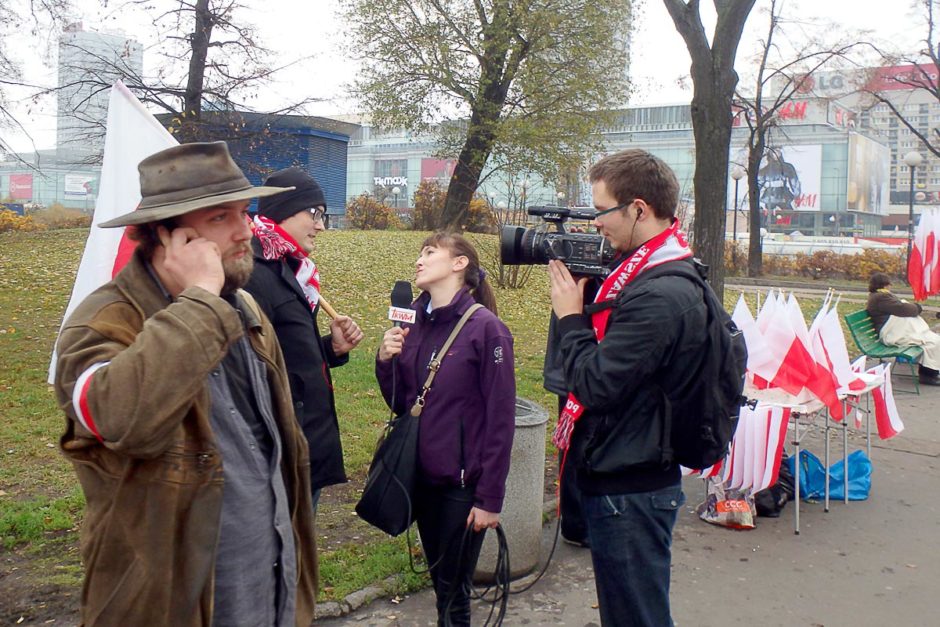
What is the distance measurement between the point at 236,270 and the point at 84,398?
49 cm

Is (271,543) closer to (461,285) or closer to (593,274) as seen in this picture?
(593,274)

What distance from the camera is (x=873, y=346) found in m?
10.8

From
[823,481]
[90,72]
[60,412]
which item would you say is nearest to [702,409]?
[823,481]

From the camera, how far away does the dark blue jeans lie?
2.55m

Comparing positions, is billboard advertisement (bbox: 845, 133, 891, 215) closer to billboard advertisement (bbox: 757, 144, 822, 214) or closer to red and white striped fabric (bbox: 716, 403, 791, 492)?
billboard advertisement (bbox: 757, 144, 822, 214)

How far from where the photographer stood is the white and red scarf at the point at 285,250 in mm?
3207

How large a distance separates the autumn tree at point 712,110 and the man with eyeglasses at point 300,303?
6709mm

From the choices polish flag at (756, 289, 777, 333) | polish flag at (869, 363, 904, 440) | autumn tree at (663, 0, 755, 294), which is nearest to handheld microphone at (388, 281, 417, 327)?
polish flag at (756, 289, 777, 333)

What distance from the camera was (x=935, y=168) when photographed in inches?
5389

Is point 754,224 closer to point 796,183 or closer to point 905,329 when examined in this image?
point 905,329

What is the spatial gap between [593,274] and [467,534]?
1159mm

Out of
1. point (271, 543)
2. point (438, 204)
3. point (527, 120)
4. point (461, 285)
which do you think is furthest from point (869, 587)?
point (438, 204)

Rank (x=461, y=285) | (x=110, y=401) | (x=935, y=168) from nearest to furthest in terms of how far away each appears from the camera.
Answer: (x=110, y=401) → (x=461, y=285) → (x=935, y=168)

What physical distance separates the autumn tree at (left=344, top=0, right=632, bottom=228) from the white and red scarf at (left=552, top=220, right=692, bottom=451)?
17.7 m
